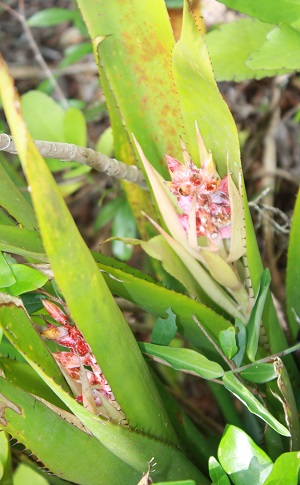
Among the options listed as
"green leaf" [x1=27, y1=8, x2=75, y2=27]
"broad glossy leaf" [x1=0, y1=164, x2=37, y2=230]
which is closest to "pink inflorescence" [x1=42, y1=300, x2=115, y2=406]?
"broad glossy leaf" [x1=0, y1=164, x2=37, y2=230]

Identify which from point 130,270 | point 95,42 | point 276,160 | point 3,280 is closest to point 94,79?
point 276,160

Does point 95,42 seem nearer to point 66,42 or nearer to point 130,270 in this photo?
point 130,270

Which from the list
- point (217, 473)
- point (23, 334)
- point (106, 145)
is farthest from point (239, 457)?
point (106, 145)

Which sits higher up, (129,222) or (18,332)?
(18,332)

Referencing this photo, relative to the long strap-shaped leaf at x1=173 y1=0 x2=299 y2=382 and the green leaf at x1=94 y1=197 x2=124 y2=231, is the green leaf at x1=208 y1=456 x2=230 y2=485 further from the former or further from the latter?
the green leaf at x1=94 y1=197 x2=124 y2=231

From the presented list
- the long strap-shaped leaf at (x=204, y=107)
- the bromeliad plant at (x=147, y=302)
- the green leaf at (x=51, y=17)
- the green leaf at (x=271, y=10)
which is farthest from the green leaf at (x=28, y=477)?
the green leaf at (x=51, y=17)

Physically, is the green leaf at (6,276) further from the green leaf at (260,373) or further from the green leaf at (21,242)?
the green leaf at (260,373)
